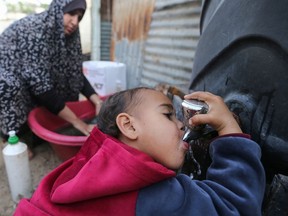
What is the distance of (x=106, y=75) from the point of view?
3.97m

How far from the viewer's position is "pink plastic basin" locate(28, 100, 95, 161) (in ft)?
6.41

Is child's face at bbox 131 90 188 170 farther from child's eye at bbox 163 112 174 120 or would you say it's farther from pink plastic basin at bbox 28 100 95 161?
pink plastic basin at bbox 28 100 95 161

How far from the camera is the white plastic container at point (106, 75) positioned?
13.0ft

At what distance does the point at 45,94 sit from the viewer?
2.13 m

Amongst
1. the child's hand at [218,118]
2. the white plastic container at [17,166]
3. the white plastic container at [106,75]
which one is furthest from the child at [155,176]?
the white plastic container at [106,75]

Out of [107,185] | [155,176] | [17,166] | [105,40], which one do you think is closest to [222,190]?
[155,176]

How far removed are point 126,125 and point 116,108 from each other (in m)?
0.08

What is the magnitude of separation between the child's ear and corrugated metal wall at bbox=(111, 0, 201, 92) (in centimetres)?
151

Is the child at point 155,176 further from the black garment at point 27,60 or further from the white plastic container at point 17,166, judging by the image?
the black garment at point 27,60

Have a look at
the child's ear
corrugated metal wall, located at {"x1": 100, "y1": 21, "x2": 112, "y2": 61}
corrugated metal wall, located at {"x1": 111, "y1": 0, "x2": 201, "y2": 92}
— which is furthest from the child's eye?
corrugated metal wall, located at {"x1": 100, "y1": 21, "x2": 112, "y2": 61}

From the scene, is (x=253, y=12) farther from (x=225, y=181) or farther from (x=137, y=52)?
(x=137, y=52)

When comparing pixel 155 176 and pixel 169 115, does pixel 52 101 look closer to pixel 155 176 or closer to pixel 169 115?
pixel 169 115

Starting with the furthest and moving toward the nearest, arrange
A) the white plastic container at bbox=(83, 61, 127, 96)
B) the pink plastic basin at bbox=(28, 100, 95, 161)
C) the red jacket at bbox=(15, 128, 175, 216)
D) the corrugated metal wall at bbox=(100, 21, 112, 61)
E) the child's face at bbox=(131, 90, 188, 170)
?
the corrugated metal wall at bbox=(100, 21, 112, 61) → the white plastic container at bbox=(83, 61, 127, 96) → the pink plastic basin at bbox=(28, 100, 95, 161) → the child's face at bbox=(131, 90, 188, 170) → the red jacket at bbox=(15, 128, 175, 216)

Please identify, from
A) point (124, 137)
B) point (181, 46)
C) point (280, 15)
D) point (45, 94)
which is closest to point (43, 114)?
point (45, 94)
